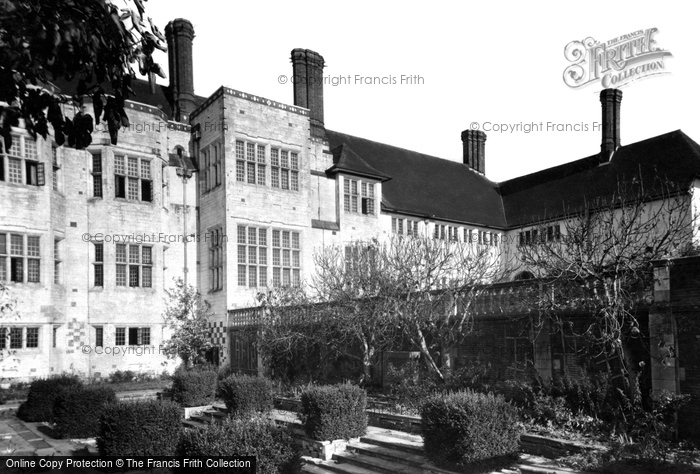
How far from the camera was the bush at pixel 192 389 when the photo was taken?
1878cm

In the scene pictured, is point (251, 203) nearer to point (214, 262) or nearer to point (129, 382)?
point (214, 262)

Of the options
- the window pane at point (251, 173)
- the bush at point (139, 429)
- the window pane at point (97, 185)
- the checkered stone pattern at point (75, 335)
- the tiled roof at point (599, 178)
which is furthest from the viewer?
the tiled roof at point (599, 178)

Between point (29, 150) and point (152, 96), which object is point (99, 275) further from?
point (152, 96)

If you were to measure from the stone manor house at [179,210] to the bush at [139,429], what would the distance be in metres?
11.2

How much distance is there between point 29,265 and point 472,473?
19123mm

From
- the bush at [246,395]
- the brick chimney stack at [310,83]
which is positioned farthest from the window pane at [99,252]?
the brick chimney stack at [310,83]

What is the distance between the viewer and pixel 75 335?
934 inches

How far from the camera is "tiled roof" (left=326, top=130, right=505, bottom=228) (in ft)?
107

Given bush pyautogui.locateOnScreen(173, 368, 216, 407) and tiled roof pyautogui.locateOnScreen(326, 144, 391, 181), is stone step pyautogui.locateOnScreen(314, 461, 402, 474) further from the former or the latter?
tiled roof pyautogui.locateOnScreen(326, 144, 391, 181)

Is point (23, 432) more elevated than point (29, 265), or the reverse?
point (29, 265)

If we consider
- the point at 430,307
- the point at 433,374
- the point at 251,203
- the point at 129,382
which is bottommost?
the point at 129,382

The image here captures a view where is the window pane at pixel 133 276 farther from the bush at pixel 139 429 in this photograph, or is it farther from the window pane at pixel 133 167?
the bush at pixel 139 429

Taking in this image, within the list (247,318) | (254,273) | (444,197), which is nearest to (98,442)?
(247,318)

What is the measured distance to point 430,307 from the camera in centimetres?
1730
